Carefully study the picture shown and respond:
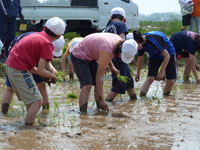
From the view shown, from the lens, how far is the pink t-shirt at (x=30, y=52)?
15.6 feet

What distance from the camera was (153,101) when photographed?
7.01 metres

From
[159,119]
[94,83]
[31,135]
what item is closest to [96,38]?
[94,83]

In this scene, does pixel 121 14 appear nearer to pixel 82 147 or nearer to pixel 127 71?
pixel 127 71

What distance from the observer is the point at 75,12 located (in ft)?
42.7

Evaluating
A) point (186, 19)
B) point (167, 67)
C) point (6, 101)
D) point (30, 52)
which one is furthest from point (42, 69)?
point (186, 19)

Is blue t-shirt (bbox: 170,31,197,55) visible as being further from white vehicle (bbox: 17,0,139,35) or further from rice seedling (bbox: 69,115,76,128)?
white vehicle (bbox: 17,0,139,35)

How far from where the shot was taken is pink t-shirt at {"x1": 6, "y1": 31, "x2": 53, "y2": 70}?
15.6 feet

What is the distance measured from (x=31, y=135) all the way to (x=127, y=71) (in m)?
2.78

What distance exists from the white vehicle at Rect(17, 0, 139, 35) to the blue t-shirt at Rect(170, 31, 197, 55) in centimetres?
489

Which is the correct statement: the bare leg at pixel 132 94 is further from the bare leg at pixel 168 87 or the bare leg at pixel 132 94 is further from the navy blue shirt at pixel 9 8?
the navy blue shirt at pixel 9 8

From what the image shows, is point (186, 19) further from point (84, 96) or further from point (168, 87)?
point (84, 96)

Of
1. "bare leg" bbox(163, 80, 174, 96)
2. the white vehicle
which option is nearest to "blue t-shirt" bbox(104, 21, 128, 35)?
"bare leg" bbox(163, 80, 174, 96)

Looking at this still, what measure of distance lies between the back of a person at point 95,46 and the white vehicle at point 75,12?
21.1 ft

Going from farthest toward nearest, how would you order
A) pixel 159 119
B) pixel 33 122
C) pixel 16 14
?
pixel 16 14
pixel 159 119
pixel 33 122
